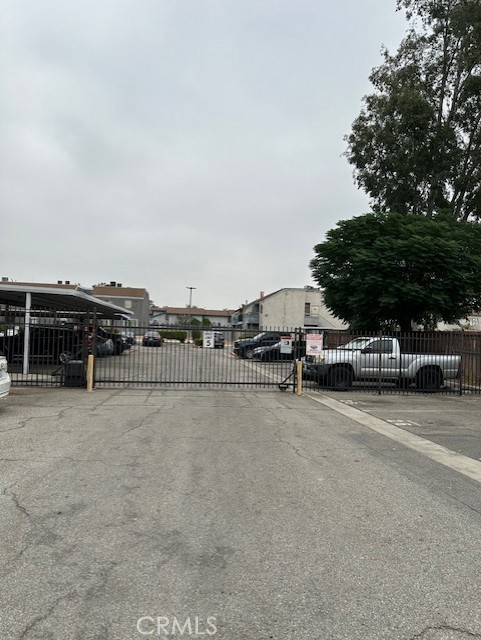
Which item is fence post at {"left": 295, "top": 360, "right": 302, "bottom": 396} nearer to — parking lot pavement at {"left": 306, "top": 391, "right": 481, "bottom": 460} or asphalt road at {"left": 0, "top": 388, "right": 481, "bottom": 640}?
parking lot pavement at {"left": 306, "top": 391, "right": 481, "bottom": 460}

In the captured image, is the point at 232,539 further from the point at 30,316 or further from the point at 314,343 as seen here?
the point at 30,316

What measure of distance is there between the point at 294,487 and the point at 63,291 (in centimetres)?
1545

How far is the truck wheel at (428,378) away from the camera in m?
16.4

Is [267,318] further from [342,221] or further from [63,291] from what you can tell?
[63,291]

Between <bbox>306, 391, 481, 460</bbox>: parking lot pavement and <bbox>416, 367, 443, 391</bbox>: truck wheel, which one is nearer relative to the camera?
<bbox>306, 391, 481, 460</bbox>: parking lot pavement

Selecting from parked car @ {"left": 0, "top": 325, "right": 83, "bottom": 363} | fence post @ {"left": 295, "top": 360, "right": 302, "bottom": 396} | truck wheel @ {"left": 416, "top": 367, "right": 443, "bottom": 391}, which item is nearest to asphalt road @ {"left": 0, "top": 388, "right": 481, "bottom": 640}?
fence post @ {"left": 295, "top": 360, "right": 302, "bottom": 396}

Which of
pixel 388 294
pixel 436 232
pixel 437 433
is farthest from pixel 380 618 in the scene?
pixel 436 232

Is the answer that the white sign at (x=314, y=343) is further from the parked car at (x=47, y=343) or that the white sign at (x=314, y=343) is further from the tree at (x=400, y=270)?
the parked car at (x=47, y=343)

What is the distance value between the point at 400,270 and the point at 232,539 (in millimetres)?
17536

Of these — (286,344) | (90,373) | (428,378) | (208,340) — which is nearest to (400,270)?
(428,378)

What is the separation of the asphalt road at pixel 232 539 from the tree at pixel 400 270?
12.4m

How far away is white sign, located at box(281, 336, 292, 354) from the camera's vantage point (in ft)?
52.8

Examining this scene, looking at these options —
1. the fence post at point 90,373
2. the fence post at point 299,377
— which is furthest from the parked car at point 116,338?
the fence post at point 299,377

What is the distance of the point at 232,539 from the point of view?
13.9ft
